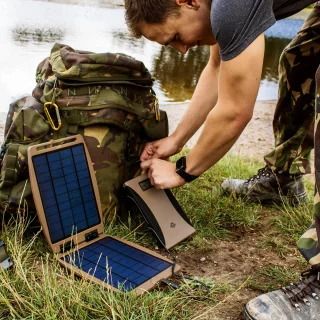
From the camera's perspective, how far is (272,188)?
10.00ft

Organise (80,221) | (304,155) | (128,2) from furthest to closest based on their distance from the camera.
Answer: (304,155), (80,221), (128,2)

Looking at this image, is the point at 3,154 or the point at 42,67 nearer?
the point at 3,154

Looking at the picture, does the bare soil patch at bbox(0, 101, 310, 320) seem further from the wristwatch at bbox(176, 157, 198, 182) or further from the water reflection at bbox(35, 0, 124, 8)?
the water reflection at bbox(35, 0, 124, 8)

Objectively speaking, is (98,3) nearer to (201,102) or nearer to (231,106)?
(201,102)

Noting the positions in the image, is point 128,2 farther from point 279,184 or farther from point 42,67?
point 279,184

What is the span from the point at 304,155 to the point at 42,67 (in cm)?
163

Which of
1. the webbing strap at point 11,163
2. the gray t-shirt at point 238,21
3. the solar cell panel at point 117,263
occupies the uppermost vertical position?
the gray t-shirt at point 238,21

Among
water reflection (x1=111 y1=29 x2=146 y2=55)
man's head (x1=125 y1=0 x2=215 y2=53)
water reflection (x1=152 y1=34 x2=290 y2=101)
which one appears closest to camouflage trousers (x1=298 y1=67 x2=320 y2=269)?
man's head (x1=125 y1=0 x2=215 y2=53)

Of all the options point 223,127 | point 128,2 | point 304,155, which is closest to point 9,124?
point 128,2

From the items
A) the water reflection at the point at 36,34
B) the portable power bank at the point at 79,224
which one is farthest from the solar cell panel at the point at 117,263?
the water reflection at the point at 36,34

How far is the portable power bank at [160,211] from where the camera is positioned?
246 cm

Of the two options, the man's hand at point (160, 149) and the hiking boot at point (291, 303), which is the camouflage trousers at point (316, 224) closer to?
the hiking boot at point (291, 303)

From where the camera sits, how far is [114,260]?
219 cm

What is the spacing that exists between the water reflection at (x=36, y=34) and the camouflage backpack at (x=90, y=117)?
6422 mm
